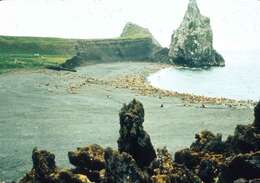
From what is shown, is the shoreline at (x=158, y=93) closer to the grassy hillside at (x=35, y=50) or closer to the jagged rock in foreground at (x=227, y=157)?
the grassy hillside at (x=35, y=50)

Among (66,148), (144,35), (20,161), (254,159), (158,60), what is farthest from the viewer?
(144,35)

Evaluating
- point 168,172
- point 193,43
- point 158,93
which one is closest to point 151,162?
point 168,172

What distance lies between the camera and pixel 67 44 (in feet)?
527

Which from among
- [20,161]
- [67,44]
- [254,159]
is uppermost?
[67,44]

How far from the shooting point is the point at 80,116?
60.8 metres

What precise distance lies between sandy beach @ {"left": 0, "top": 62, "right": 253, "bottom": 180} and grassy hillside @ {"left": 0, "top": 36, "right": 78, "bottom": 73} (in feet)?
93.9

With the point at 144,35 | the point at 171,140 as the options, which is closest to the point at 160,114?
Answer: the point at 171,140

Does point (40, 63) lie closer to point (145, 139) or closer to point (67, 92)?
point (67, 92)

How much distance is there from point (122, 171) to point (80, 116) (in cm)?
3487

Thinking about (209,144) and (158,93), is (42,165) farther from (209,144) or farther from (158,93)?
(158,93)

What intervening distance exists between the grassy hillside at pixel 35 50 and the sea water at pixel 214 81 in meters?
28.6

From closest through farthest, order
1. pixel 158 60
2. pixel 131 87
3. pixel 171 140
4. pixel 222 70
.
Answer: pixel 171 140 < pixel 131 87 < pixel 222 70 < pixel 158 60

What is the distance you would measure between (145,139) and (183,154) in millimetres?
2580

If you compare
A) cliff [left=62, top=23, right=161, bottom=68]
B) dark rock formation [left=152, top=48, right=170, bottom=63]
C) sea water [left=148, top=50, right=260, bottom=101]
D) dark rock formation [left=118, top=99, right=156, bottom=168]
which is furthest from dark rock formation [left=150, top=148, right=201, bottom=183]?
dark rock formation [left=152, top=48, right=170, bottom=63]
